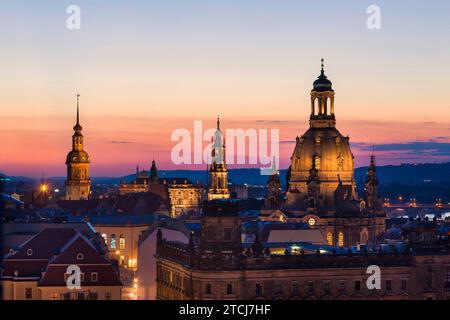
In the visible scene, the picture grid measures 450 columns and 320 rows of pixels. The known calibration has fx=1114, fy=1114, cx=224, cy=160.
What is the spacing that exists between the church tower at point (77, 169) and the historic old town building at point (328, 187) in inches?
2395

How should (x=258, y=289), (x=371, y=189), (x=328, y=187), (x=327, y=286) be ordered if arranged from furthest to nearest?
(x=371, y=189) → (x=328, y=187) → (x=327, y=286) → (x=258, y=289)

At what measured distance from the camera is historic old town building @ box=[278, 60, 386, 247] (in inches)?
5281

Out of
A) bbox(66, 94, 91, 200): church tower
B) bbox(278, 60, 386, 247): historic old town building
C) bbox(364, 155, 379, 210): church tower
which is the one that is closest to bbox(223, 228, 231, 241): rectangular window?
bbox(278, 60, 386, 247): historic old town building

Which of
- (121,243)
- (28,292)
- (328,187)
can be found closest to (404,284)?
(28,292)

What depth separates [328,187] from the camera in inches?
5418

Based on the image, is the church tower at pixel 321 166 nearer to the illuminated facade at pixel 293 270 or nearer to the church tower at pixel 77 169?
the illuminated facade at pixel 293 270

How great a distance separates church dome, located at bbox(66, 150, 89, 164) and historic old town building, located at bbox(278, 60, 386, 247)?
60.5 meters

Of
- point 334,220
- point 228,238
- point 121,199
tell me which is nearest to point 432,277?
point 228,238

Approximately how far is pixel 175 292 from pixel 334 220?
170 ft

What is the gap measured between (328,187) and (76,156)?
218 feet

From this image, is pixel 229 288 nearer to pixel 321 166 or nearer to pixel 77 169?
pixel 321 166

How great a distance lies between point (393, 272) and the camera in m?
83.8

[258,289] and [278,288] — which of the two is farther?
[278,288]
